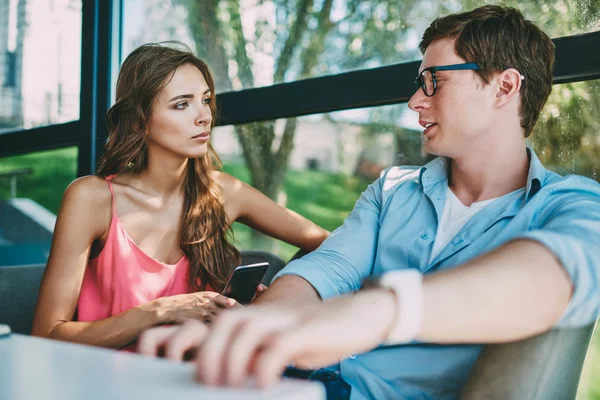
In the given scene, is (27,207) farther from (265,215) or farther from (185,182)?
(265,215)

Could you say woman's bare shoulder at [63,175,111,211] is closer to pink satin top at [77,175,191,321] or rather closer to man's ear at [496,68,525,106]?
pink satin top at [77,175,191,321]

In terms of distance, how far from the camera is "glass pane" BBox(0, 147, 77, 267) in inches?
158

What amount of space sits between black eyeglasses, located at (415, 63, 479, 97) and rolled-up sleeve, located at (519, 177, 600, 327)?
0.50 meters

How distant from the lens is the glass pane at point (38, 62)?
11.8 feet

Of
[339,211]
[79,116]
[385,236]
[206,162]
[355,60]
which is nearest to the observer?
[385,236]

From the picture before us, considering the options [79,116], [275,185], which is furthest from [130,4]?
[275,185]

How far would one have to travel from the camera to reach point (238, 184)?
7.85 ft

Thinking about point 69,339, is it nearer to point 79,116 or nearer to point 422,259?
point 422,259

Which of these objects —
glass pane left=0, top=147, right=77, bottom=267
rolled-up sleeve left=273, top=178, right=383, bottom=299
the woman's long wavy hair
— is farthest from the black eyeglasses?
glass pane left=0, top=147, right=77, bottom=267

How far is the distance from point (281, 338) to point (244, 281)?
1121 millimetres

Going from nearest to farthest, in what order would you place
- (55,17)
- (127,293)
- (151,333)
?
(151,333), (127,293), (55,17)


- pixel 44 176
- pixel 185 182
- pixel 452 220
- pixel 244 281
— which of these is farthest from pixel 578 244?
pixel 44 176

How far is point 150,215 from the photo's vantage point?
7.16ft

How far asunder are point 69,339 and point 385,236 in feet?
3.26
